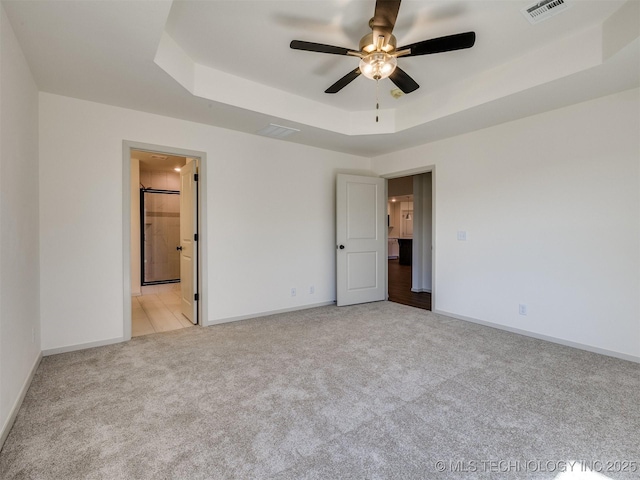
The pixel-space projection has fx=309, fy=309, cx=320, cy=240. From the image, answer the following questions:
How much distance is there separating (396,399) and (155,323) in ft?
10.8

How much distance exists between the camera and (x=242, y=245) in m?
4.14

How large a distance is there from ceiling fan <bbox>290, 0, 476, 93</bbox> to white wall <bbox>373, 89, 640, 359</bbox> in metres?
1.99

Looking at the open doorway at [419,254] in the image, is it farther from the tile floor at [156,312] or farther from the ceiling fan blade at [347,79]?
the ceiling fan blade at [347,79]

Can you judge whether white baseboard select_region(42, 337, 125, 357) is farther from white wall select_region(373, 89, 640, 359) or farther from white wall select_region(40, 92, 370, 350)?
white wall select_region(373, 89, 640, 359)

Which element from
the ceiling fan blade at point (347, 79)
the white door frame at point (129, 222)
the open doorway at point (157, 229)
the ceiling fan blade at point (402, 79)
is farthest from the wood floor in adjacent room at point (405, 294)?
the open doorway at point (157, 229)

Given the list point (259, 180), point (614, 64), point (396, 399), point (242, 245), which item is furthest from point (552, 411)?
point (259, 180)

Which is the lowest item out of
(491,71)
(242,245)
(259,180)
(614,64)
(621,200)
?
(242,245)

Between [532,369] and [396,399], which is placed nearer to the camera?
[396,399]

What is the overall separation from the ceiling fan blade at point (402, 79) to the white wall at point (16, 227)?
2519 millimetres

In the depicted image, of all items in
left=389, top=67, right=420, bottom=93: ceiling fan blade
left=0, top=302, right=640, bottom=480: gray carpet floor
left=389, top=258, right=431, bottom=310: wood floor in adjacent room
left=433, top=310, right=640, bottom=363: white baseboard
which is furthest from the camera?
left=389, top=258, right=431, bottom=310: wood floor in adjacent room

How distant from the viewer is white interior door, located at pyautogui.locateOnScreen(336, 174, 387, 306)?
15.9ft

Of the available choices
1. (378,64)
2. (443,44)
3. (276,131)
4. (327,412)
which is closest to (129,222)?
(276,131)

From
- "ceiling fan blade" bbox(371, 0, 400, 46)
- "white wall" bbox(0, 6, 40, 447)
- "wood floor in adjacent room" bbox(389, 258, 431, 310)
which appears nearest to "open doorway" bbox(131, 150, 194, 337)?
"white wall" bbox(0, 6, 40, 447)

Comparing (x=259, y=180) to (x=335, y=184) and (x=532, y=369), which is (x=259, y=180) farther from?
(x=532, y=369)
